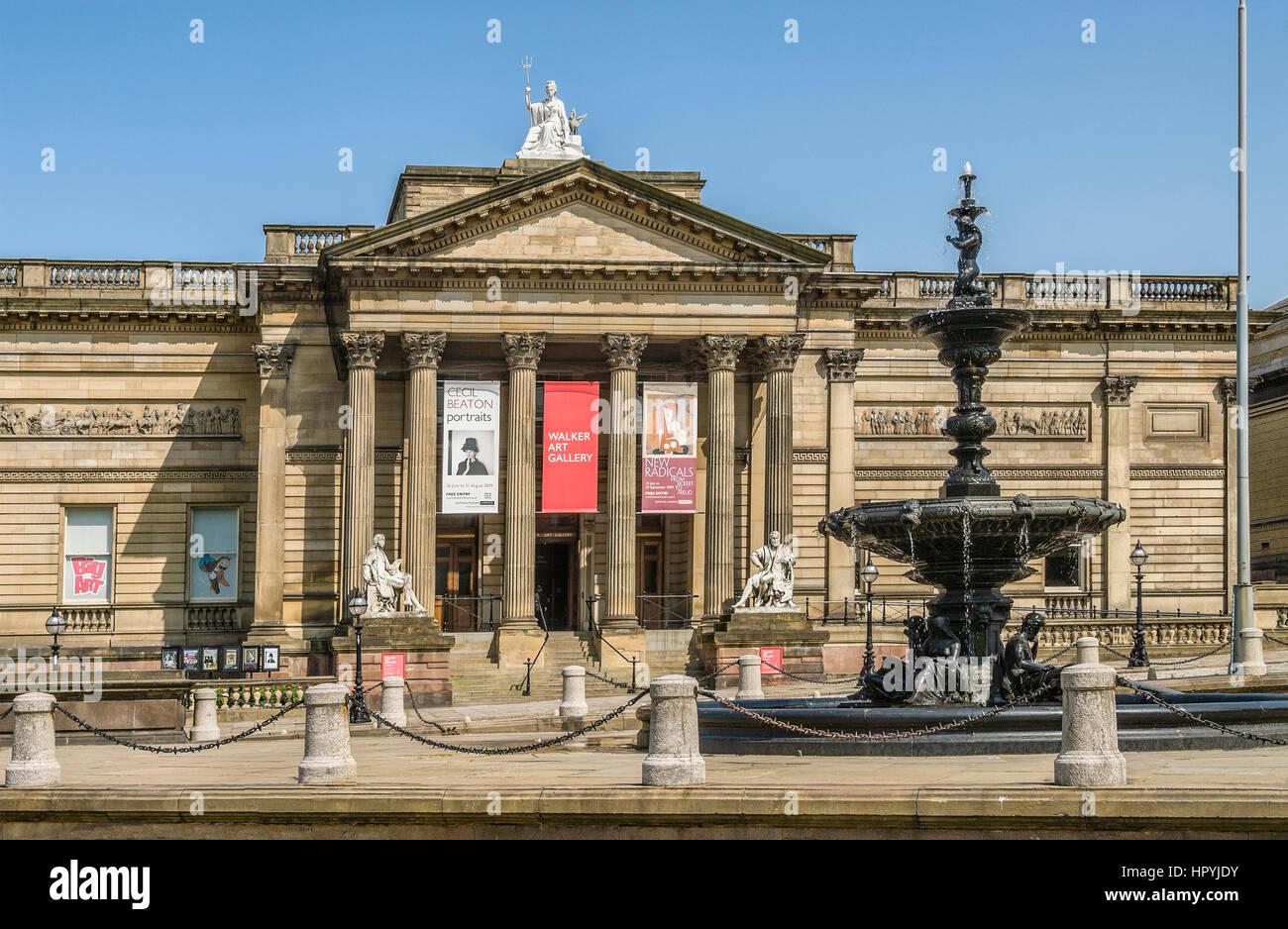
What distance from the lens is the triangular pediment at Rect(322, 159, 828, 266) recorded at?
44375 millimetres

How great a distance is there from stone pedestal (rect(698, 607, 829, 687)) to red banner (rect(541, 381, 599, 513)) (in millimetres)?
5051

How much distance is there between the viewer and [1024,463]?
53.5 meters

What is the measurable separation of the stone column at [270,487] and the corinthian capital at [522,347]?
24.9 ft

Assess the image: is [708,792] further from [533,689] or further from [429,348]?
[429,348]

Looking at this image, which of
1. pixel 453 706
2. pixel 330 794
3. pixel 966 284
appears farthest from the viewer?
pixel 453 706

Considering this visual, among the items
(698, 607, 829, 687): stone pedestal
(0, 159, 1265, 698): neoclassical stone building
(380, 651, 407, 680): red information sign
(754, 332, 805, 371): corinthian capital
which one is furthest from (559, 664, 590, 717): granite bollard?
(754, 332, 805, 371): corinthian capital

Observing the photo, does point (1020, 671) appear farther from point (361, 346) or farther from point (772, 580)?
point (361, 346)

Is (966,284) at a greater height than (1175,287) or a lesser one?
lesser

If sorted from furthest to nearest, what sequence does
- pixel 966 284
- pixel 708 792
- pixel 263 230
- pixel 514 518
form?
pixel 263 230 < pixel 514 518 < pixel 966 284 < pixel 708 792

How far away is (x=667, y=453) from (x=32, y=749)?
26991mm

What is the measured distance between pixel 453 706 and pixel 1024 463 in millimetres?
22435

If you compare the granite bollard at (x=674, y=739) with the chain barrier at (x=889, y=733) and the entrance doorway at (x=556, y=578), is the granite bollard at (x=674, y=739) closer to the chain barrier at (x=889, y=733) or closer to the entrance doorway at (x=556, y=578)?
the chain barrier at (x=889, y=733)

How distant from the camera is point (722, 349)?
A: 45594 mm
